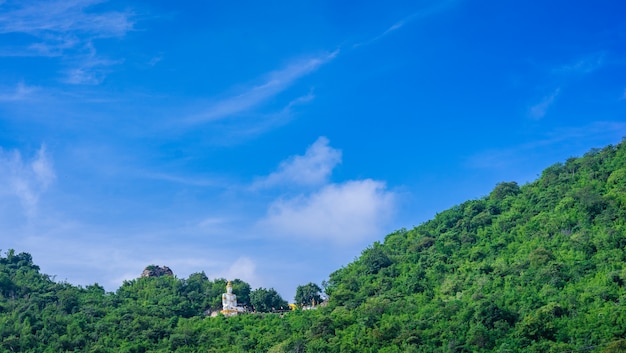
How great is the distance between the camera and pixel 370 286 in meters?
57.2

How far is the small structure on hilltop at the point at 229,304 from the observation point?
61.9 metres

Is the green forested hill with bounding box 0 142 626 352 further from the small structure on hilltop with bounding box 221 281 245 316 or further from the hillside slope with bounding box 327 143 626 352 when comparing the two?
the small structure on hilltop with bounding box 221 281 245 316

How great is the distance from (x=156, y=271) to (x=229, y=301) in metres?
12.4

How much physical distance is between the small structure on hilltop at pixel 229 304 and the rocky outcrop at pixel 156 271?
1089 centimetres

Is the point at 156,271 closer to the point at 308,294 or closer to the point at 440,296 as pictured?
the point at 308,294

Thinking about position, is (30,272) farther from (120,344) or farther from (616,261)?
(616,261)

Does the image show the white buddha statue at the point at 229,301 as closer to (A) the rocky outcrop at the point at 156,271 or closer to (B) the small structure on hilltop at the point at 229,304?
(B) the small structure on hilltop at the point at 229,304

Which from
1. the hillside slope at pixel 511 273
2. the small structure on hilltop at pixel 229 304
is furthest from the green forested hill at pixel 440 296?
the small structure on hilltop at pixel 229 304

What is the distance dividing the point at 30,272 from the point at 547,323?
41.5 meters

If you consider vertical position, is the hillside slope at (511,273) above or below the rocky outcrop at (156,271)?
below

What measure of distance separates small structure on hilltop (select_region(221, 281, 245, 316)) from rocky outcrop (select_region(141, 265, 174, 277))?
10.9 meters

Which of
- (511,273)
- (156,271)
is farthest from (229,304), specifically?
(511,273)

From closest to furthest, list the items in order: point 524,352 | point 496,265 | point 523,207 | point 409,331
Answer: point 524,352 → point 409,331 → point 496,265 → point 523,207

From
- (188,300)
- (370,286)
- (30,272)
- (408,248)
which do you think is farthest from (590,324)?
(30,272)
